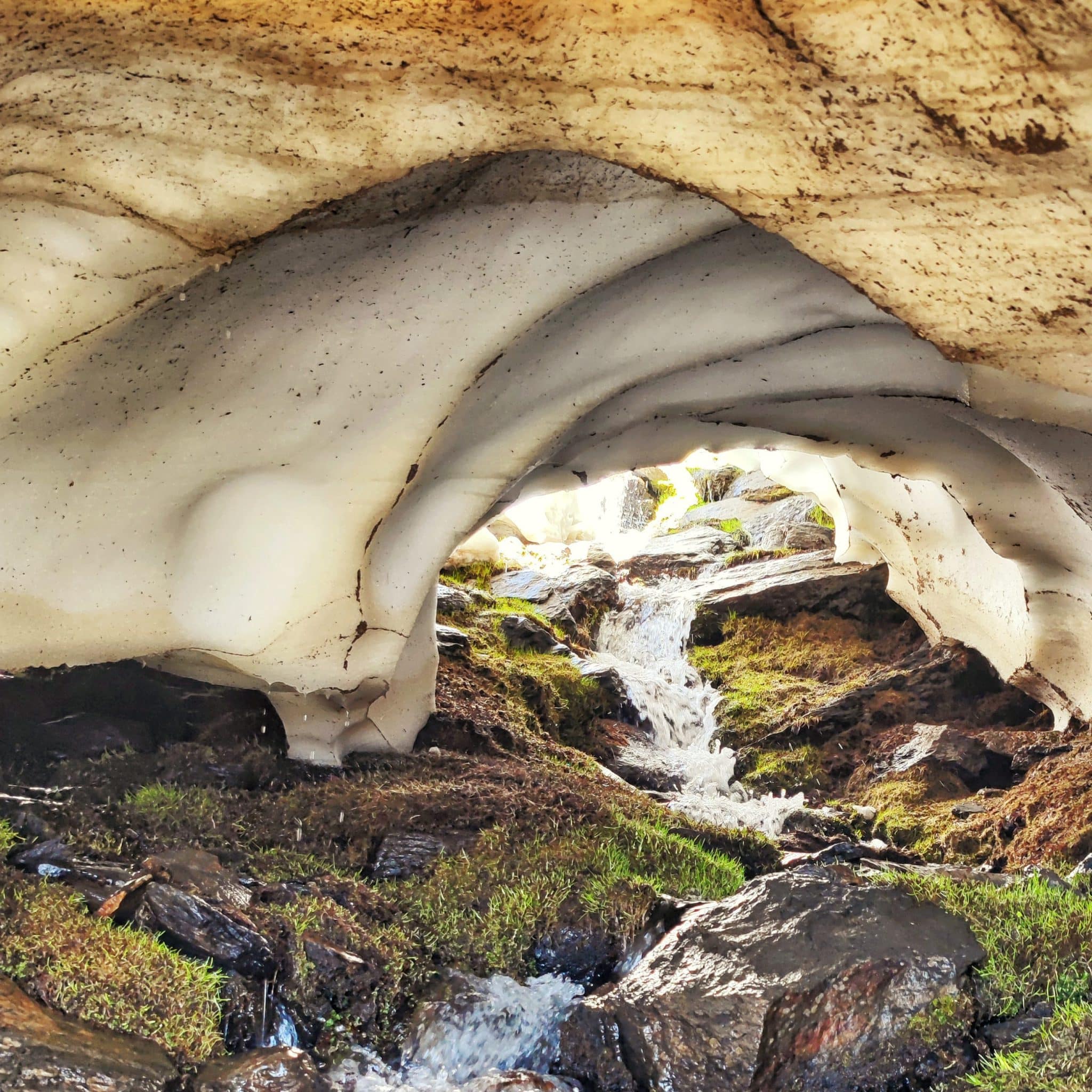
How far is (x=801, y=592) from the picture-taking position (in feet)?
41.1

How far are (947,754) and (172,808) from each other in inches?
260

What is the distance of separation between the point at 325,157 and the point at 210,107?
432mm

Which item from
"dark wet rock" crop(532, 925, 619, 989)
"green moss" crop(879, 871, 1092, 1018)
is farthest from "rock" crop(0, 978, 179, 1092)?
"green moss" crop(879, 871, 1092, 1018)

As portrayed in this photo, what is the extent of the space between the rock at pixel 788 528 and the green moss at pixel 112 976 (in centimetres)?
1195

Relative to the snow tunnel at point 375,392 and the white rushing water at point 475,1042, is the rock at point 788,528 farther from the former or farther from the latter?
the white rushing water at point 475,1042

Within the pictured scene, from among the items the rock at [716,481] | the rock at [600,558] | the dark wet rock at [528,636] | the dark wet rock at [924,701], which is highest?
the dark wet rock at [924,701]

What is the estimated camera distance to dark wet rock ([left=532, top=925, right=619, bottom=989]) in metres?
5.02

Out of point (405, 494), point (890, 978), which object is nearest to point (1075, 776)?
point (890, 978)

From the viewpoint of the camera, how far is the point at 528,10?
3.38 m

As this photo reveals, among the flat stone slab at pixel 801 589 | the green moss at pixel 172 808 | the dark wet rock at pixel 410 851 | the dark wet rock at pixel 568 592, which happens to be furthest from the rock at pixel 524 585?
the green moss at pixel 172 808

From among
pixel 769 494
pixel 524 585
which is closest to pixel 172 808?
pixel 524 585

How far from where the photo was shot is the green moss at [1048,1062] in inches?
149

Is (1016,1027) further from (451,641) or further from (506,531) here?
(506,531)

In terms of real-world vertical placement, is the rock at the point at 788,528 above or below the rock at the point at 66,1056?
below
